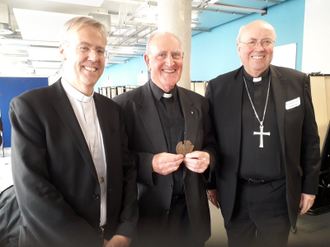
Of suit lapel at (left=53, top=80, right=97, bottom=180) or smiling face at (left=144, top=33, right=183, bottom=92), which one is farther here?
smiling face at (left=144, top=33, right=183, bottom=92)

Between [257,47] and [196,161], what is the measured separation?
1080 mm

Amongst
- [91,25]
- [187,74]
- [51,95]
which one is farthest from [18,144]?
[187,74]

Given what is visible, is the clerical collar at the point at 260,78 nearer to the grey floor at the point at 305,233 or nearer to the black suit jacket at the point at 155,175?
the black suit jacket at the point at 155,175

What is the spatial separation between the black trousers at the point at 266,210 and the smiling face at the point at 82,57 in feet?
4.89

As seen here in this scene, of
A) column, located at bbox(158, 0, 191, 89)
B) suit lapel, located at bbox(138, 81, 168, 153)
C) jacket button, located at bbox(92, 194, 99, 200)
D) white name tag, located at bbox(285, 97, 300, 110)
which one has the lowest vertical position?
jacket button, located at bbox(92, 194, 99, 200)

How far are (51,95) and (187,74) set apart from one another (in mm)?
3311

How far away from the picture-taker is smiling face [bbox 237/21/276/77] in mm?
1996

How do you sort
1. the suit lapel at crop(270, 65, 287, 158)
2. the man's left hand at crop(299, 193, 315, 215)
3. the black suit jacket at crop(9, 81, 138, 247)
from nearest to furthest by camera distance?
the black suit jacket at crop(9, 81, 138, 247), the suit lapel at crop(270, 65, 287, 158), the man's left hand at crop(299, 193, 315, 215)

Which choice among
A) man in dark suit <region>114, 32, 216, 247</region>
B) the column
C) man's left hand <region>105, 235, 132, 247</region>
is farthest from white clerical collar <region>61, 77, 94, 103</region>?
the column

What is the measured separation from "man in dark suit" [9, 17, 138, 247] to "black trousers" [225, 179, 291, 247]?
0.98 metres

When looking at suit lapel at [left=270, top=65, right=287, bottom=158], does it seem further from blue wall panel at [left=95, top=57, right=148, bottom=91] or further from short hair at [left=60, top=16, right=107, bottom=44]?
blue wall panel at [left=95, top=57, right=148, bottom=91]

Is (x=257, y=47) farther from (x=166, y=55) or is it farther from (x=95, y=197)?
(x=95, y=197)

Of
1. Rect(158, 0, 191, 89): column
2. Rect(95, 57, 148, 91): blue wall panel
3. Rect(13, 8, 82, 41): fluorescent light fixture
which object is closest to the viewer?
Rect(158, 0, 191, 89): column

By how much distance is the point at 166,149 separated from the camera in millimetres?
1802
